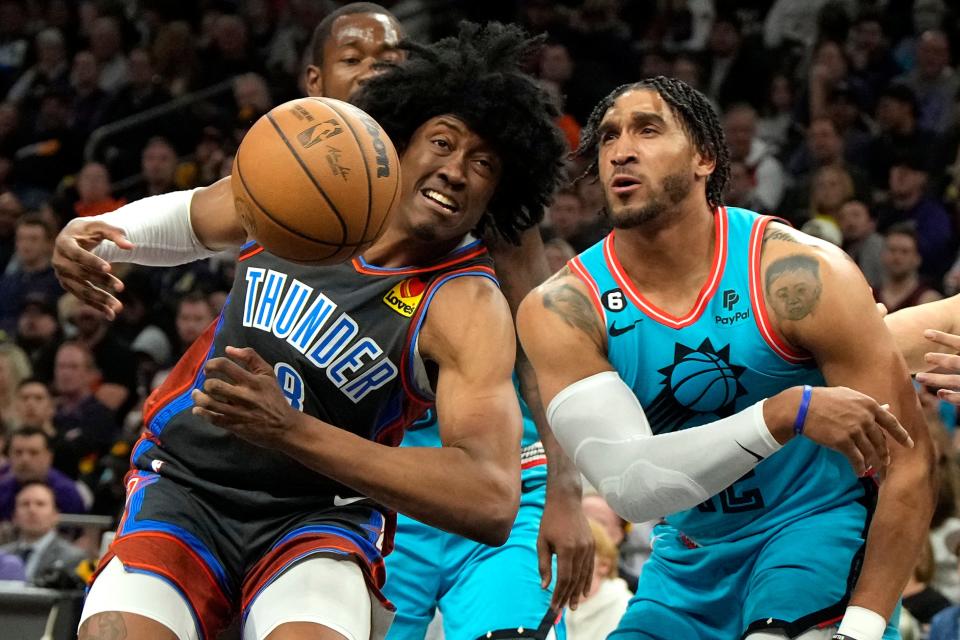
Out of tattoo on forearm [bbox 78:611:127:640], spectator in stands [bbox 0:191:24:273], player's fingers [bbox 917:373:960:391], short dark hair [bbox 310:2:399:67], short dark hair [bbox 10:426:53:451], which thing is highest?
short dark hair [bbox 310:2:399:67]

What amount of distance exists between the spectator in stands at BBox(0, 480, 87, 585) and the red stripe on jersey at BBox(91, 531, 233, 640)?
4.34m

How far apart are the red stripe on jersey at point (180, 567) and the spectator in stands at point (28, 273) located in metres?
7.48

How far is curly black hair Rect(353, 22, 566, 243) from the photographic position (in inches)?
160

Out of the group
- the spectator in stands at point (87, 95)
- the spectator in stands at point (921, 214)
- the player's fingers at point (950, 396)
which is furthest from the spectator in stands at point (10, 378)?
the player's fingers at point (950, 396)

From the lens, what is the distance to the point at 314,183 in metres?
3.44

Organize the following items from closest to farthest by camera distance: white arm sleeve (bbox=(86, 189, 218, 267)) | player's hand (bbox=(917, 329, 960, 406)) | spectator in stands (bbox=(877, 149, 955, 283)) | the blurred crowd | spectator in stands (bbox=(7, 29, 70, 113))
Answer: player's hand (bbox=(917, 329, 960, 406))
white arm sleeve (bbox=(86, 189, 218, 267))
the blurred crowd
spectator in stands (bbox=(877, 149, 955, 283))
spectator in stands (bbox=(7, 29, 70, 113))

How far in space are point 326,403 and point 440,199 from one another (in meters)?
0.64

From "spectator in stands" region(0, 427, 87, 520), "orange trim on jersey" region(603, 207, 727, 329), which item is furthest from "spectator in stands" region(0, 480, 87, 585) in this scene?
"orange trim on jersey" region(603, 207, 727, 329)

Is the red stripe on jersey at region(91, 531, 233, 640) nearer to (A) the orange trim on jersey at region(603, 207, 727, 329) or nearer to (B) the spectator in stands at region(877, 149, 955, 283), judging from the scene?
(A) the orange trim on jersey at region(603, 207, 727, 329)

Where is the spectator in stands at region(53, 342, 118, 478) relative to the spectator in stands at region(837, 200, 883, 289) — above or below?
below

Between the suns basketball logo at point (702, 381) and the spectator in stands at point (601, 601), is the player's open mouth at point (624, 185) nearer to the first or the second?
the suns basketball logo at point (702, 381)

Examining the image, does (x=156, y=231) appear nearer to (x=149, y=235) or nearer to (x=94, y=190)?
(x=149, y=235)

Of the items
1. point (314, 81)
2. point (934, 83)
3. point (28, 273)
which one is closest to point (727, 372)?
point (314, 81)

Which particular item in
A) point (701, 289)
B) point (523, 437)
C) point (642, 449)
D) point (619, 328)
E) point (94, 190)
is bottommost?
point (94, 190)
